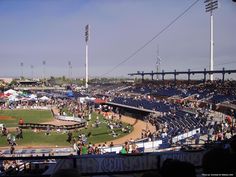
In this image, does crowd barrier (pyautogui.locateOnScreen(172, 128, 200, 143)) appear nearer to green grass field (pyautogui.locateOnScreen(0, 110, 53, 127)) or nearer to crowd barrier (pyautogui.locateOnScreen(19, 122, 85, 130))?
crowd barrier (pyautogui.locateOnScreen(19, 122, 85, 130))

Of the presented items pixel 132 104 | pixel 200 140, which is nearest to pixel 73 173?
pixel 200 140

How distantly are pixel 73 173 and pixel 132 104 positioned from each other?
5634 cm

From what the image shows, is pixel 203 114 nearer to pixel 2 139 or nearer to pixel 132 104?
pixel 2 139

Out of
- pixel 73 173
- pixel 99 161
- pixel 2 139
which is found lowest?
pixel 2 139

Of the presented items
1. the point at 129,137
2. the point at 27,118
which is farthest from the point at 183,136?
the point at 27,118

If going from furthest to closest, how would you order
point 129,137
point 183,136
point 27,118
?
point 27,118 → point 129,137 → point 183,136

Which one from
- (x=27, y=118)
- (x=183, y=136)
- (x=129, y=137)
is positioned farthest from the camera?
(x=27, y=118)

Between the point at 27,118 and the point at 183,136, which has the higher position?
the point at 183,136

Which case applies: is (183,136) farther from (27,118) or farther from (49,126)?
(27,118)

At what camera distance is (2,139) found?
33219 mm

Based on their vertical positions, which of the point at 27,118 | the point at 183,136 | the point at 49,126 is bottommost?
the point at 27,118

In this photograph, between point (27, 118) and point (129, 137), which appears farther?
point (27, 118)

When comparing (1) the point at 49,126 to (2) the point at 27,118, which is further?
(2) the point at 27,118

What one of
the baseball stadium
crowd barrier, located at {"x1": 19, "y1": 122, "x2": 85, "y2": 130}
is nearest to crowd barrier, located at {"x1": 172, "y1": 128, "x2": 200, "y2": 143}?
the baseball stadium
